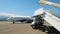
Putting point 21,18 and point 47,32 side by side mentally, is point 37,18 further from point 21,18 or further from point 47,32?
point 21,18

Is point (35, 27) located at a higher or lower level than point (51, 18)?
→ lower

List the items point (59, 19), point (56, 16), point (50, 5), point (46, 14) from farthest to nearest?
point (46, 14), point (50, 5), point (56, 16), point (59, 19)

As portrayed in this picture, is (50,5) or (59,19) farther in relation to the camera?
(50,5)

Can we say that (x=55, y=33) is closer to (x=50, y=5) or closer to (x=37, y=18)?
(x=50, y=5)

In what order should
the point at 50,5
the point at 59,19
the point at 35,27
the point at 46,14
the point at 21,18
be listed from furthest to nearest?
1. the point at 21,18
2. the point at 35,27
3. the point at 46,14
4. the point at 50,5
5. the point at 59,19

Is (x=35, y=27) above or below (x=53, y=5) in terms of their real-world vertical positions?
below

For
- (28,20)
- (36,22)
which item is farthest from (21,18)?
(36,22)

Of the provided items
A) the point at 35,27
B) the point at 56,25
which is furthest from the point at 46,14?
the point at 35,27

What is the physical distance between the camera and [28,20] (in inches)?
2084

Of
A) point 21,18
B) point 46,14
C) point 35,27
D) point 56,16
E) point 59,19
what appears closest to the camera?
point 59,19

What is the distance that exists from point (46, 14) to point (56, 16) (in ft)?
10.0

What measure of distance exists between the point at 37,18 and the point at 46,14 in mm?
7436

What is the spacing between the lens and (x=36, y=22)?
27.9m

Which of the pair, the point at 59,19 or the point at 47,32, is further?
the point at 47,32
